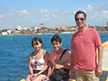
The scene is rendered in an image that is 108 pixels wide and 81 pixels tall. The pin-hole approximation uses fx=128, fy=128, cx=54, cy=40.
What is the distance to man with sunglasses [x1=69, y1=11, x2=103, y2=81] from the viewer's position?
209cm

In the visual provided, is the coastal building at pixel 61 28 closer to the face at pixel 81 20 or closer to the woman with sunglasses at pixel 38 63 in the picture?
the woman with sunglasses at pixel 38 63

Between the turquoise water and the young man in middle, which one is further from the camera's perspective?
the turquoise water

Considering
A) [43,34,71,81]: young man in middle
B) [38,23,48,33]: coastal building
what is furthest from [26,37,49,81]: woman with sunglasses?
[38,23,48,33]: coastal building

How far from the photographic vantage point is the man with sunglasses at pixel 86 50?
6.86 feet

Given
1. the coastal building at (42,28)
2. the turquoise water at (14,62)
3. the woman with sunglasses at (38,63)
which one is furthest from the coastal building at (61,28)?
the woman with sunglasses at (38,63)

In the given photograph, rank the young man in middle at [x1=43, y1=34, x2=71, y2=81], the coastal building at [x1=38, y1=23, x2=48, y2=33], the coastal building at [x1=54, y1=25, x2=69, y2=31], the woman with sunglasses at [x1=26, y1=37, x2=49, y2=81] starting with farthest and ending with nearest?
the coastal building at [x1=54, y1=25, x2=69, y2=31], the coastal building at [x1=38, y1=23, x2=48, y2=33], the woman with sunglasses at [x1=26, y1=37, x2=49, y2=81], the young man in middle at [x1=43, y1=34, x2=71, y2=81]

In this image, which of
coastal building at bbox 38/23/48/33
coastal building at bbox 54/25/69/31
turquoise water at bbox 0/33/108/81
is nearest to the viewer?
turquoise water at bbox 0/33/108/81

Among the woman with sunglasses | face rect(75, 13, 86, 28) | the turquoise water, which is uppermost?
face rect(75, 13, 86, 28)

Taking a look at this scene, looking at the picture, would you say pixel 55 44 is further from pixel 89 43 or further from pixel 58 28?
pixel 58 28

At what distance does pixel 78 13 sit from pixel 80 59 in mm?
793

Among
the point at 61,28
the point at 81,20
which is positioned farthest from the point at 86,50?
the point at 61,28

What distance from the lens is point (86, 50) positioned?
212cm

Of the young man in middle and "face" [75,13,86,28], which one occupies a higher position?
"face" [75,13,86,28]

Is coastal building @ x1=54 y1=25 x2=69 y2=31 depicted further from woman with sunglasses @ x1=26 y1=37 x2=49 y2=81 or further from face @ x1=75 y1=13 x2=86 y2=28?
face @ x1=75 y1=13 x2=86 y2=28
